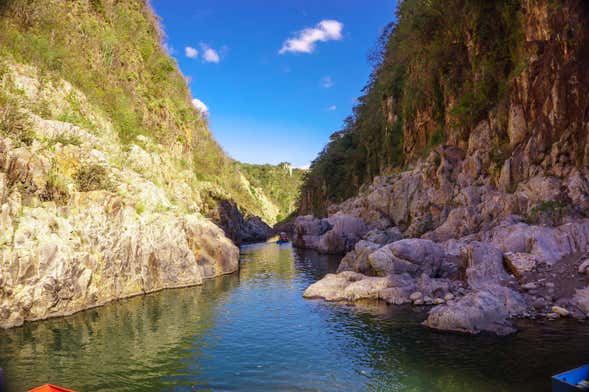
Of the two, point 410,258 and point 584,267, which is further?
point 410,258

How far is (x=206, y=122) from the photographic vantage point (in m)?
79.7

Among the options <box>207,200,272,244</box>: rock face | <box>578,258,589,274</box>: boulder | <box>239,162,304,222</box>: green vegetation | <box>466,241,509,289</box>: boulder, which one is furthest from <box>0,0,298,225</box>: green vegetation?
<box>239,162,304,222</box>: green vegetation

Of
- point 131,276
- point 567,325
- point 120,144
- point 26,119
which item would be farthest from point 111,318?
point 567,325

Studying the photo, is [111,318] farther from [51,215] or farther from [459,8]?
[459,8]

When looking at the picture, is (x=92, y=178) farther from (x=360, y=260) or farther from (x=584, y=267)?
(x=584, y=267)

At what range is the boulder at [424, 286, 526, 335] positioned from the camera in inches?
738

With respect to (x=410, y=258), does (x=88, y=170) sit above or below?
above

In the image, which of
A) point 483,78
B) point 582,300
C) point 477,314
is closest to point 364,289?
point 477,314

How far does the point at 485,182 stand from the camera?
117 feet

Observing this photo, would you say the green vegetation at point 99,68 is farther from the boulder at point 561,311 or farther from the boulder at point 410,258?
the boulder at point 561,311

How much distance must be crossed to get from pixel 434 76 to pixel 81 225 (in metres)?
40.5

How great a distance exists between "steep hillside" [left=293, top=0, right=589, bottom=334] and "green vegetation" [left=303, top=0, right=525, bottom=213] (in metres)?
0.17

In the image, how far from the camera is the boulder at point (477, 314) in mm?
18750

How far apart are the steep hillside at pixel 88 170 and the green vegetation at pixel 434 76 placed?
27.3m
